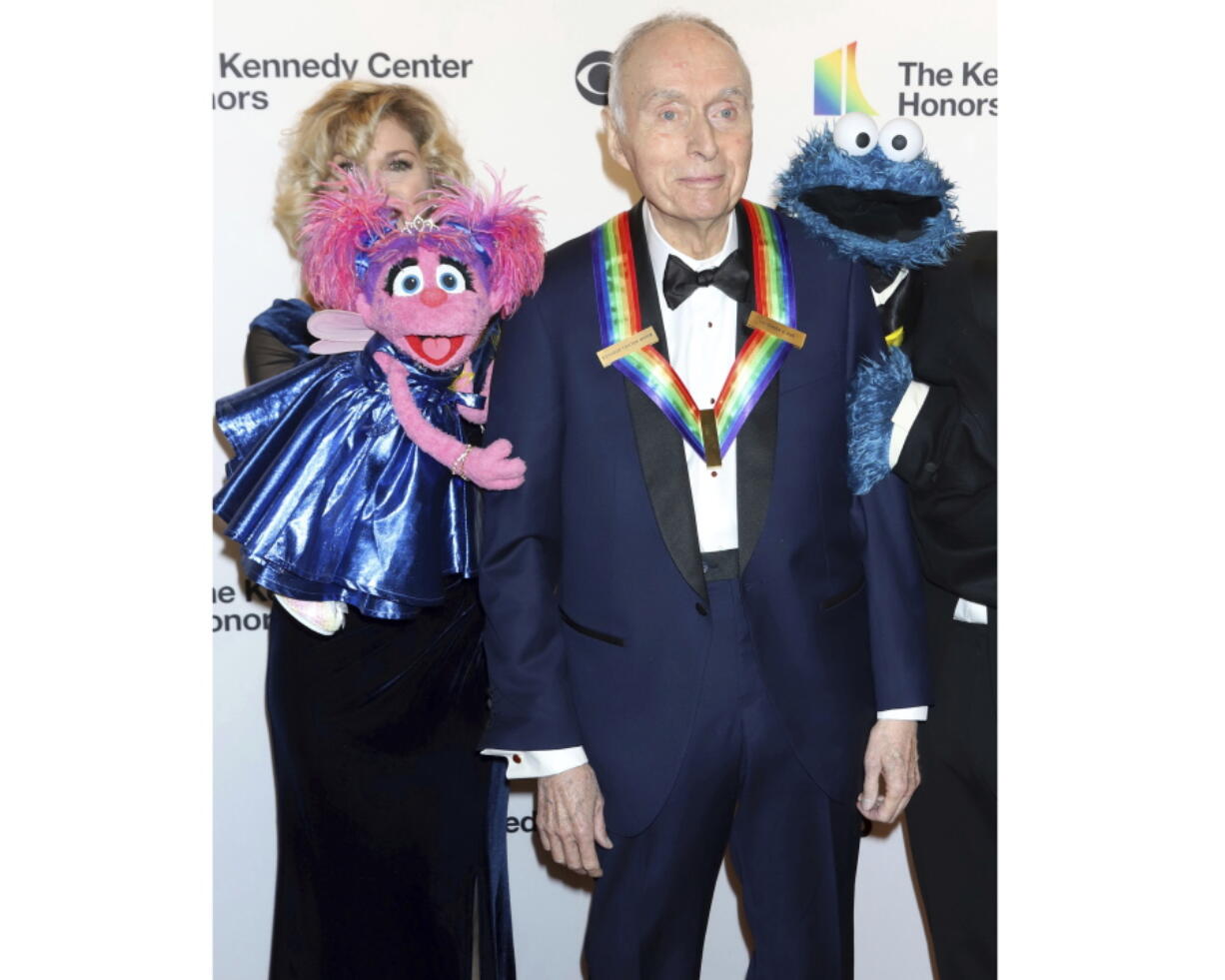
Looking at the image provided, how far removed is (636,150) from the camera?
2.26m

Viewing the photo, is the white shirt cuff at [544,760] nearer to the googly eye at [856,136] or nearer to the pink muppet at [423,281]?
the pink muppet at [423,281]

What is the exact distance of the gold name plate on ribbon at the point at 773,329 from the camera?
2221 millimetres

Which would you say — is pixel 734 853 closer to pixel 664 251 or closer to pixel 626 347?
pixel 626 347

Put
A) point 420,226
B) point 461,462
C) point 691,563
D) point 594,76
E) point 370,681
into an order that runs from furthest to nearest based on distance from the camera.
Answer: point 594,76
point 370,681
point 420,226
point 461,462
point 691,563

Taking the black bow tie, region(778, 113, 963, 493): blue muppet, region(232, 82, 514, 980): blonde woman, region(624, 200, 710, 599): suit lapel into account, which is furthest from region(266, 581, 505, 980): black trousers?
region(778, 113, 963, 493): blue muppet

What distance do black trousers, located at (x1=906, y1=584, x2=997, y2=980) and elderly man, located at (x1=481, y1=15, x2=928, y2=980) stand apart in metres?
0.16

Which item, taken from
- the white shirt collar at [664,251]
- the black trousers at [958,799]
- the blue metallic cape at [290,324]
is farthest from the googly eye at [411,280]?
the black trousers at [958,799]

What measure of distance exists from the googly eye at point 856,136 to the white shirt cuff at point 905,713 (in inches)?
36.7

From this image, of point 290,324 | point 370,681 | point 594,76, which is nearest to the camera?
point 370,681

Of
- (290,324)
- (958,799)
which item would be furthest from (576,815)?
(290,324)

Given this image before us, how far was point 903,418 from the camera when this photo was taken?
228 centimetres

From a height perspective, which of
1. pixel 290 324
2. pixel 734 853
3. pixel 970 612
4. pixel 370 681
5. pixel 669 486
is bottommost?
pixel 734 853

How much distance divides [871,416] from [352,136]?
1.33 m

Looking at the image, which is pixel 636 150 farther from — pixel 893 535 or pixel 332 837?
pixel 332 837
